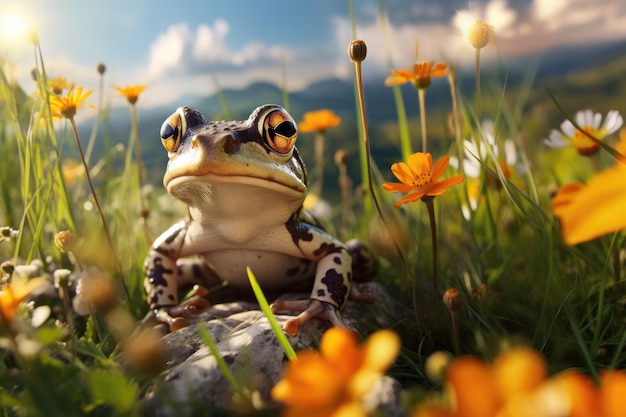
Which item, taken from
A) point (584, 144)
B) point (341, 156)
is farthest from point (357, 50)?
point (341, 156)

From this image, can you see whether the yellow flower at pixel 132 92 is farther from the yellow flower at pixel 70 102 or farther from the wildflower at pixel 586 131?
the wildflower at pixel 586 131

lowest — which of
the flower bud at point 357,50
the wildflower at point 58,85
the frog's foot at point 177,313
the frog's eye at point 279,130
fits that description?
the frog's foot at point 177,313

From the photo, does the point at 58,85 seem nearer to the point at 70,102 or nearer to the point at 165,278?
the point at 70,102

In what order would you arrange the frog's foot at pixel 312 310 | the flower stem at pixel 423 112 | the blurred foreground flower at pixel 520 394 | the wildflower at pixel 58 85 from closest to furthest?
the blurred foreground flower at pixel 520 394, the frog's foot at pixel 312 310, the flower stem at pixel 423 112, the wildflower at pixel 58 85

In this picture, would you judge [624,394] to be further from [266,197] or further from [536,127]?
[536,127]

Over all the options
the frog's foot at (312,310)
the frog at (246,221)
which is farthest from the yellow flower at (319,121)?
the frog's foot at (312,310)

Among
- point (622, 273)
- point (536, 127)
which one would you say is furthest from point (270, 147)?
point (536, 127)
